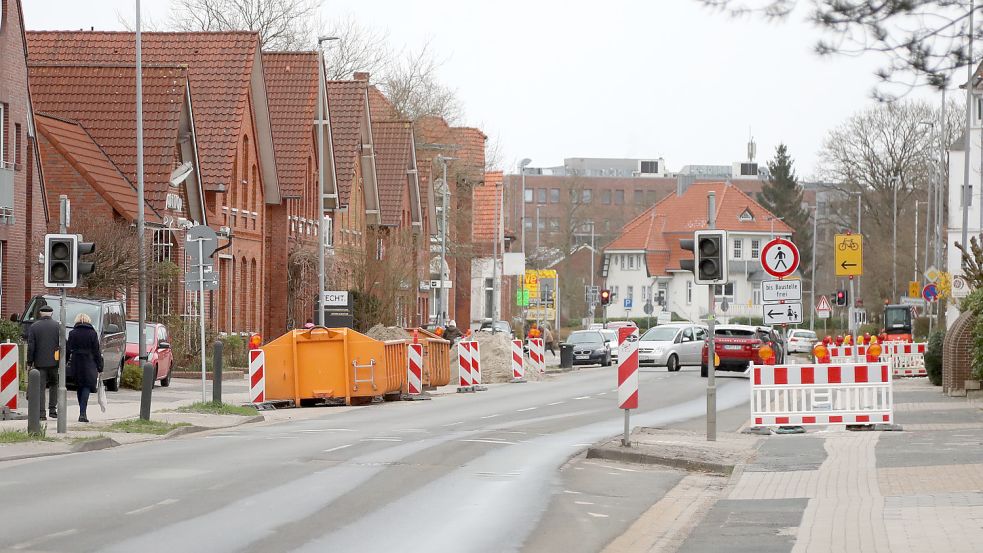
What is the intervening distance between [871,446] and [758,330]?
29970 millimetres

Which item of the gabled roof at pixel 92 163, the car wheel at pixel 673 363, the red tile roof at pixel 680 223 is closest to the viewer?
the gabled roof at pixel 92 163

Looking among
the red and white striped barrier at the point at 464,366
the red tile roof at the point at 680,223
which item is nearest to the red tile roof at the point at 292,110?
the red and white striped barrier at the point at 464,366

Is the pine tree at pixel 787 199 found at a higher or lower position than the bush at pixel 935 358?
higher

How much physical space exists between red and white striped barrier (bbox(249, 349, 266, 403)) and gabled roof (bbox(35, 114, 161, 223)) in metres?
11.9

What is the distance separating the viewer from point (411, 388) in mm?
35156

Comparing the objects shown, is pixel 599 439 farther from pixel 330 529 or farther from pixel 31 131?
pixel 31 131

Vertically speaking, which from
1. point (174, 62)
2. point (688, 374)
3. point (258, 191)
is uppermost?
point (174, 62)

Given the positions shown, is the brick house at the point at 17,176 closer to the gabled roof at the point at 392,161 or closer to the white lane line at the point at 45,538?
the white lane line at the point at 45,538

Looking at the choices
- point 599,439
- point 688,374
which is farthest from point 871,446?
point 688,374

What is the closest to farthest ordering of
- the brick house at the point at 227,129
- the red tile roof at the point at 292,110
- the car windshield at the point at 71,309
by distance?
the car windshield at the point at 71,309 < the brick house at the point at 227,129 < the red tile roof at the point at 292,110

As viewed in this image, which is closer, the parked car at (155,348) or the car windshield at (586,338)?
the parked car at (155,348)

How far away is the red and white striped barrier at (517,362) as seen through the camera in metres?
47.7

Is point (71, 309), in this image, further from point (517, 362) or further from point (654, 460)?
point (517, 362)

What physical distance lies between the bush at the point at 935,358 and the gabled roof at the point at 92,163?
66.8 feet
